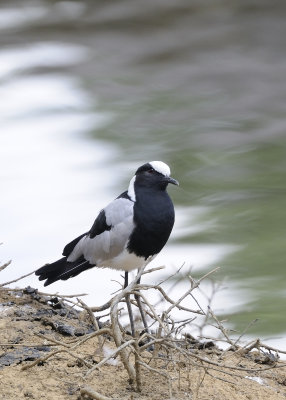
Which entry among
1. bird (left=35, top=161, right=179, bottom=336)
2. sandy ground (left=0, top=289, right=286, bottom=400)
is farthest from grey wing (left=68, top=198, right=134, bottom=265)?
sandy ground (left=0, top=289, right=286, bottom=400)

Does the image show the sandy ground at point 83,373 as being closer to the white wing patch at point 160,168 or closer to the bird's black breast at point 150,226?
the bird's black breast at point 150,226

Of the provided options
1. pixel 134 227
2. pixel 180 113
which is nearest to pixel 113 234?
pixel 134 227

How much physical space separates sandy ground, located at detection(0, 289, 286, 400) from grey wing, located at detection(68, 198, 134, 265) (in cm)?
33

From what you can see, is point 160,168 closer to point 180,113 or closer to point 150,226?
point 150,226

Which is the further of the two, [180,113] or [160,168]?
[180,113]

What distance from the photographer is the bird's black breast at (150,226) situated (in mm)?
3680

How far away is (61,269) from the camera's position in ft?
12.8

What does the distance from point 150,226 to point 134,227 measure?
0.06 metres

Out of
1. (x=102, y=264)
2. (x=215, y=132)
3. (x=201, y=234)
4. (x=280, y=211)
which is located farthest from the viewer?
(x=215, y=132)

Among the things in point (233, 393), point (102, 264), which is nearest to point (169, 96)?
point (102, 264)

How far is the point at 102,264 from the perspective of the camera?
3.85 meters

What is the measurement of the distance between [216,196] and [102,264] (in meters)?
2.99

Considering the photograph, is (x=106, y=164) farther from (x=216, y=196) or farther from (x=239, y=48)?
(x=239, y=48)

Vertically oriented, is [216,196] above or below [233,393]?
below
